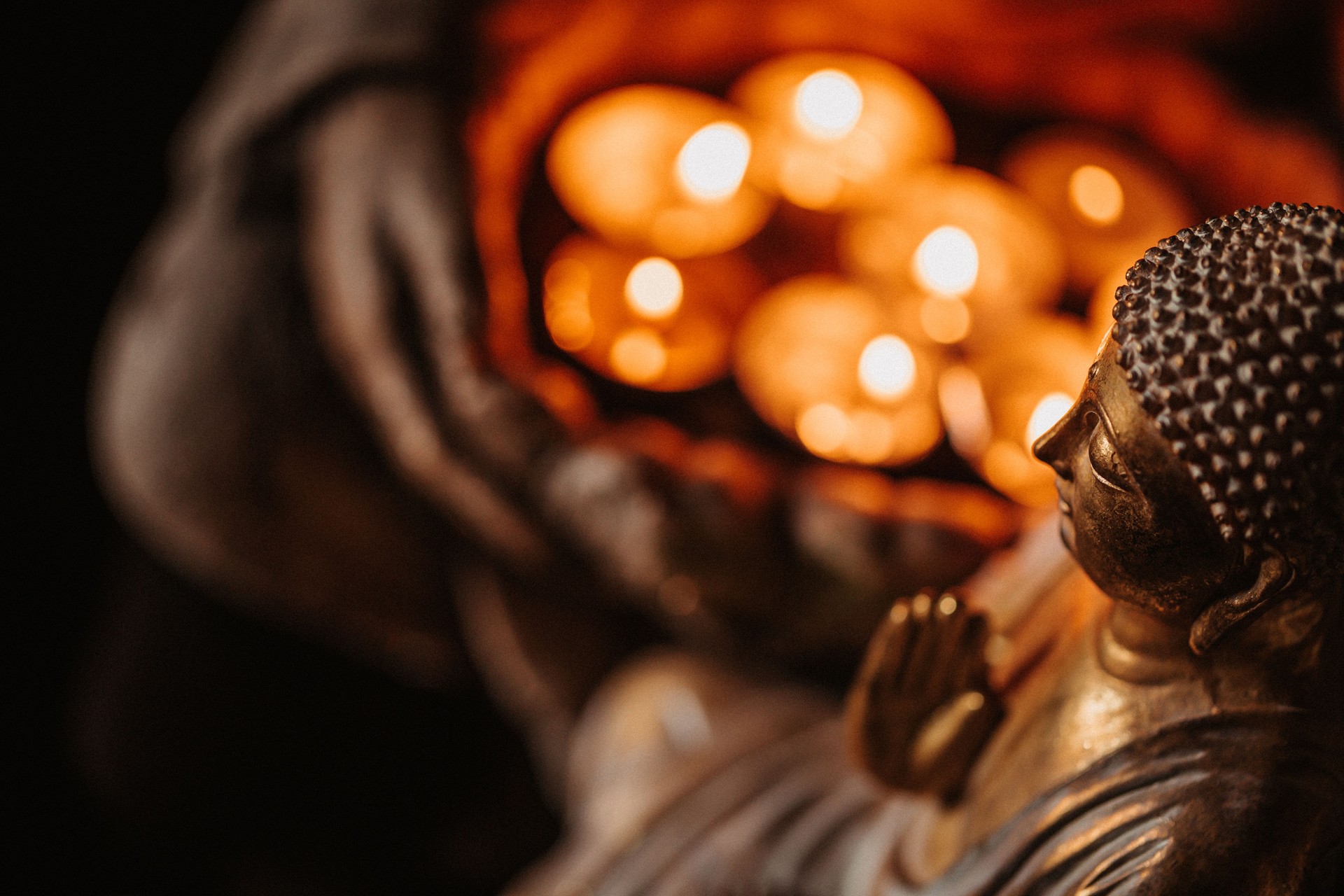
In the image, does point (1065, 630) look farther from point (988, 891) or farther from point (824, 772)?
point (824, 772)

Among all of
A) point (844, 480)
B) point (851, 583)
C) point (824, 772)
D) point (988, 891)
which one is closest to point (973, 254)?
point (844, 480)

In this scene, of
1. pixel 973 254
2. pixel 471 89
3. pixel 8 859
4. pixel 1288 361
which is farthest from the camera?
pixel 8 859

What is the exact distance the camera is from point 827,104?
6.90ft

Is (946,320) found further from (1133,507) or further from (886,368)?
(1133,507)

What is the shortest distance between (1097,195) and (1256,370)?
1.54 m

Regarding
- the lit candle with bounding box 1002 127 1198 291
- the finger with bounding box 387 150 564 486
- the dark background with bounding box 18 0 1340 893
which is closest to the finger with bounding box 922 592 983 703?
the finger with bounding box 387 150 564 486

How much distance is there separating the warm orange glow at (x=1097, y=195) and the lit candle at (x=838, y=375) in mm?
435

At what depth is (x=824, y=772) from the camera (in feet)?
4.26

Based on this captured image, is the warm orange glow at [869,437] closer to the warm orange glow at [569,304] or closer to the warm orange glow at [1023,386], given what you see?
the warm orange glow at [1023,386]

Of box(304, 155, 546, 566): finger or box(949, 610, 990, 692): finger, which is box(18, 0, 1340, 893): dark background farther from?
box(949, 610, 990, 692): finger

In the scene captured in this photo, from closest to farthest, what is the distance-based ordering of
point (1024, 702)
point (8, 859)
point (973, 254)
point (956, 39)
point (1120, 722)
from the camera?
1. point (1120, 722)
2. point (1024, 702)
3. point (973, 254)
4. point (956, 39)
5. point (8, 859)

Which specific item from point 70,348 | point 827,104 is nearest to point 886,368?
point 827,104

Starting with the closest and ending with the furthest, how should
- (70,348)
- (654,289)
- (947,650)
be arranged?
(947,650)
(654,289)
(70,348)

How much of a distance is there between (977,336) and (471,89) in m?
0.98
